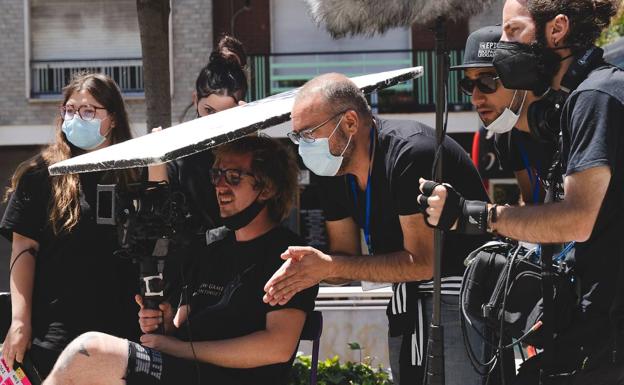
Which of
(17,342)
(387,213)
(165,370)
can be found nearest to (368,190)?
(387,213)

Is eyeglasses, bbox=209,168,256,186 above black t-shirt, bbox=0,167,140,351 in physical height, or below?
above

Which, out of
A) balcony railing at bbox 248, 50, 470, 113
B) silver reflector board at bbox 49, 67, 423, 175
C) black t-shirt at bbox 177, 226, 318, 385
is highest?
balcony railing at bbox 248, 50, 470, 113

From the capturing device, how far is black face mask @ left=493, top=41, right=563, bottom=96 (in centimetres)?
283

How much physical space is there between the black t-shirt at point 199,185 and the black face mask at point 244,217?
0.33m

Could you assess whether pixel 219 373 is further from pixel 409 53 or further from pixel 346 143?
pixel 409 53

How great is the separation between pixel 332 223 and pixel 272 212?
266 mm

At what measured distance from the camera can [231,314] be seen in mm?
3682

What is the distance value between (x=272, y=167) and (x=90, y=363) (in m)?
1.13

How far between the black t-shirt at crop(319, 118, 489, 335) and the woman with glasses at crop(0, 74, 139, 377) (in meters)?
1.25

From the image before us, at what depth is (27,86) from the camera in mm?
17578

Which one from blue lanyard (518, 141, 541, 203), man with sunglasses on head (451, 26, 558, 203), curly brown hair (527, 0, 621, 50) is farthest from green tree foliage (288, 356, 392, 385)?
curly brown hair (527, 0, 621, 50)

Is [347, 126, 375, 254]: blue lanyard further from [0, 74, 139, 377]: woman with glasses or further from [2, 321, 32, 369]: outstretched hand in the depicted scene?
[2, 321, 32, 369]: outstretched hand

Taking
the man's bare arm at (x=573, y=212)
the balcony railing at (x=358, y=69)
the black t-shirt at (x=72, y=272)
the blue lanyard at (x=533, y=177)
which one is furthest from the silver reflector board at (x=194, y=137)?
the balcony railing at (x=358, y=69)

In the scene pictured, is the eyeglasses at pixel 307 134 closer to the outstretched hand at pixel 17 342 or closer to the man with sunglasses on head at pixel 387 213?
the man with sunglasses on head at pixel 387 213
